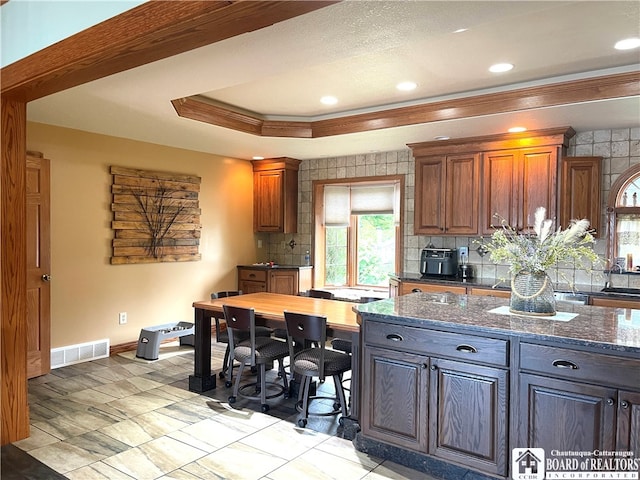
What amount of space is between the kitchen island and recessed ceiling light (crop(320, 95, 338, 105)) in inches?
85.3

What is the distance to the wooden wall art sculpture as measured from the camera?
5.05 metres

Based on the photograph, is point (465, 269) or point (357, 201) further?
point (357, 201)

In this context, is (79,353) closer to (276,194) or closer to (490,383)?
(276,194)

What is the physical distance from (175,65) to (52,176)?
241 cm

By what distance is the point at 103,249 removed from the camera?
495cm

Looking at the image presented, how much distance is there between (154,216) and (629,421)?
16.0ft

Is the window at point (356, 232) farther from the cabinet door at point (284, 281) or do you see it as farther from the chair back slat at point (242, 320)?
the chair back slat at point (242, 320)

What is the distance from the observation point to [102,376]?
4.30m

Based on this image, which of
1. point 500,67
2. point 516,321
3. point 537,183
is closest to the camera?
point 516,321

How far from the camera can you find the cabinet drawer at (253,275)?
625 cm

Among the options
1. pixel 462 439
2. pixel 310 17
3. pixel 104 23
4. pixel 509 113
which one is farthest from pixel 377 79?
pixel 462 439

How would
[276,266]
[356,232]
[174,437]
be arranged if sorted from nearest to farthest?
[174,437] → [276,266] → [356,232]

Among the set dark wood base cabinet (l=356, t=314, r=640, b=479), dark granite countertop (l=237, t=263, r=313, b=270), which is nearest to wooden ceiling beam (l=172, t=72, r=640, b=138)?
dark granite countertop (l=237, t=263, r=313, b=270)

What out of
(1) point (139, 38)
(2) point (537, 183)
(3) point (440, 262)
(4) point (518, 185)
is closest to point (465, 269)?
(3) point (440, 262)
